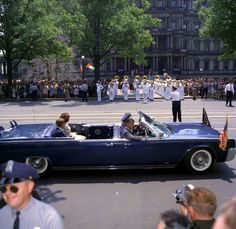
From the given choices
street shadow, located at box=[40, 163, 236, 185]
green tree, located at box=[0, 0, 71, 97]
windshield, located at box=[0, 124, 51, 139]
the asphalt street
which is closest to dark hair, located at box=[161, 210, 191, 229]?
the asphalt street

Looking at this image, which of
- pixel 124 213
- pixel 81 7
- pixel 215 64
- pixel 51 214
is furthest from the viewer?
pixel 215 64

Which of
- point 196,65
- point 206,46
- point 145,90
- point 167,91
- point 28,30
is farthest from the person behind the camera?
point 206,46

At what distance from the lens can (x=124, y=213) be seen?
6.98 meters

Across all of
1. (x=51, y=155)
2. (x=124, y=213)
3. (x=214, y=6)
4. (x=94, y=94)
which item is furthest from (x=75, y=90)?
(x=124, y=213)

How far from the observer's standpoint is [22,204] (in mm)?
3318

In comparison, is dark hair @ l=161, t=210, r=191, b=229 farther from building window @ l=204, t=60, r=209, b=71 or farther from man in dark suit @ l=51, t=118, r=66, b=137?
building window @ l=204, t=60, r=209, b=71

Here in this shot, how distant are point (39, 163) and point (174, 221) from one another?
6.43m

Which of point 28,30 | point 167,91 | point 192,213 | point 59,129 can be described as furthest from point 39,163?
point 28,30

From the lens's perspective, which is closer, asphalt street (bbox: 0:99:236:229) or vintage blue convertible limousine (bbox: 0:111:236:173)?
asphalt street (bbox: 0:99:236:229)

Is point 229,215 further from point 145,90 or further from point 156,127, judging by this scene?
point 145,90

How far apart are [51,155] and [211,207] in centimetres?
591

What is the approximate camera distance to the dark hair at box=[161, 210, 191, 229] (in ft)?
9.59

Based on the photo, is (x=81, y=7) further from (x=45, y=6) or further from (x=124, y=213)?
(x=124, y=213)

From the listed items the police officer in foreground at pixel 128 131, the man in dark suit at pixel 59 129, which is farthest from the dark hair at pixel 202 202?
the man in dark suit at pixel 59 129
